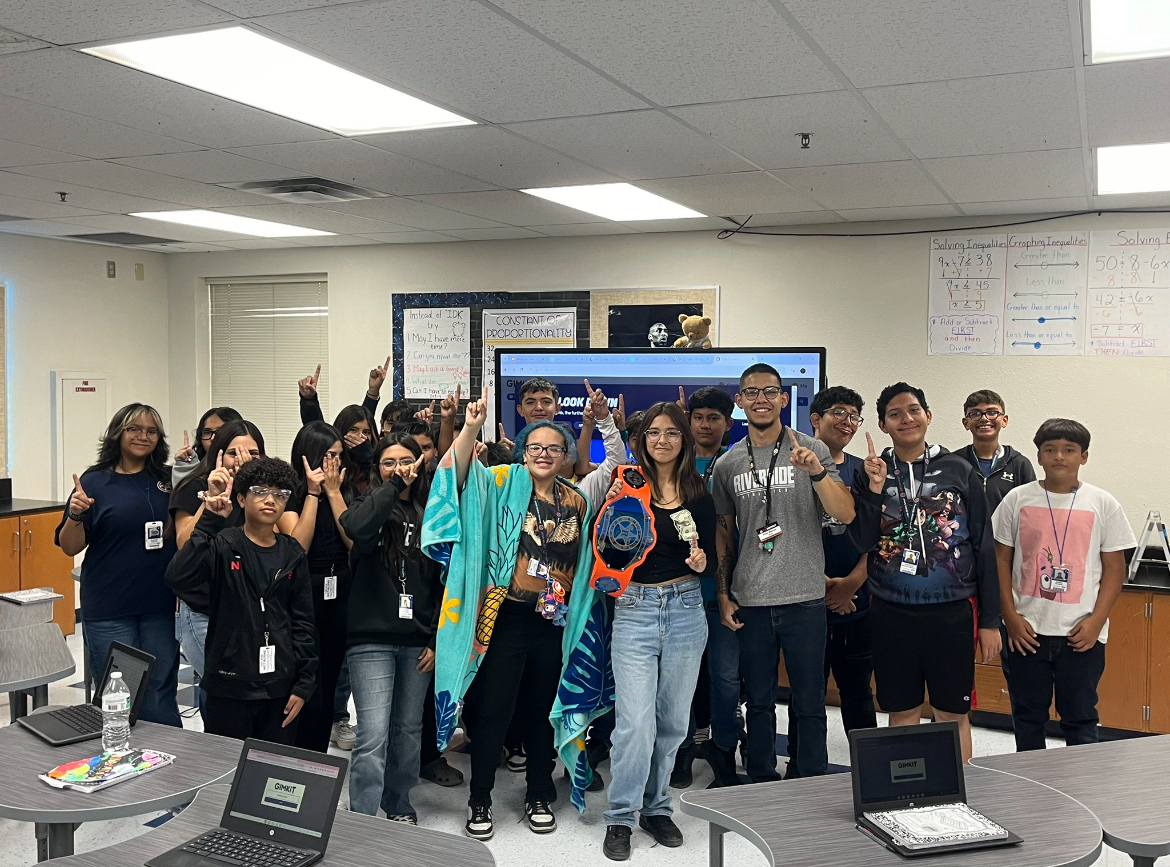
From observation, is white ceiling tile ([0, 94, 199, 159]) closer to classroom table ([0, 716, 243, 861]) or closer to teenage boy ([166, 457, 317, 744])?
teenage boy ([166, 457, 317, 744])

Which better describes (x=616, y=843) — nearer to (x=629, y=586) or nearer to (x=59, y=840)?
(x=629, y=586)

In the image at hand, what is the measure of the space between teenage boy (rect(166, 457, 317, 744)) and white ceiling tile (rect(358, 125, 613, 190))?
144 cm

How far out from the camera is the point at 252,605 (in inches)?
123

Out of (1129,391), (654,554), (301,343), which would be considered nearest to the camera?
(654,554)

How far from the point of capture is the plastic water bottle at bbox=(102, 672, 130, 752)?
2.57m

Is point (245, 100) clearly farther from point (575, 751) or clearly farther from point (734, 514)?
point (575, 751)

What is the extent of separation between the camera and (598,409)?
4.36 meters

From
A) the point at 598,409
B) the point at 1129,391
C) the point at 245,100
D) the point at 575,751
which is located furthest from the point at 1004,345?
the point at 245,100

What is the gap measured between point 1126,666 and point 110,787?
168 inches

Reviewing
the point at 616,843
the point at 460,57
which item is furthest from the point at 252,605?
the point at 460,57

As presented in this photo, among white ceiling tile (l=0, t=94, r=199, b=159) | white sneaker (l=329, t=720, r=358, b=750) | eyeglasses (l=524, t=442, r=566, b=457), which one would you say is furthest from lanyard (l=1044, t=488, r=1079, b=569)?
white ceiling tile (l=0, t=94, r=199, b=159)

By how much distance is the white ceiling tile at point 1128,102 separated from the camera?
289 centimetres

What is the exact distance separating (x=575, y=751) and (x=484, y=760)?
13.8 inches

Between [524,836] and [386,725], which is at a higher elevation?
[386,725]
